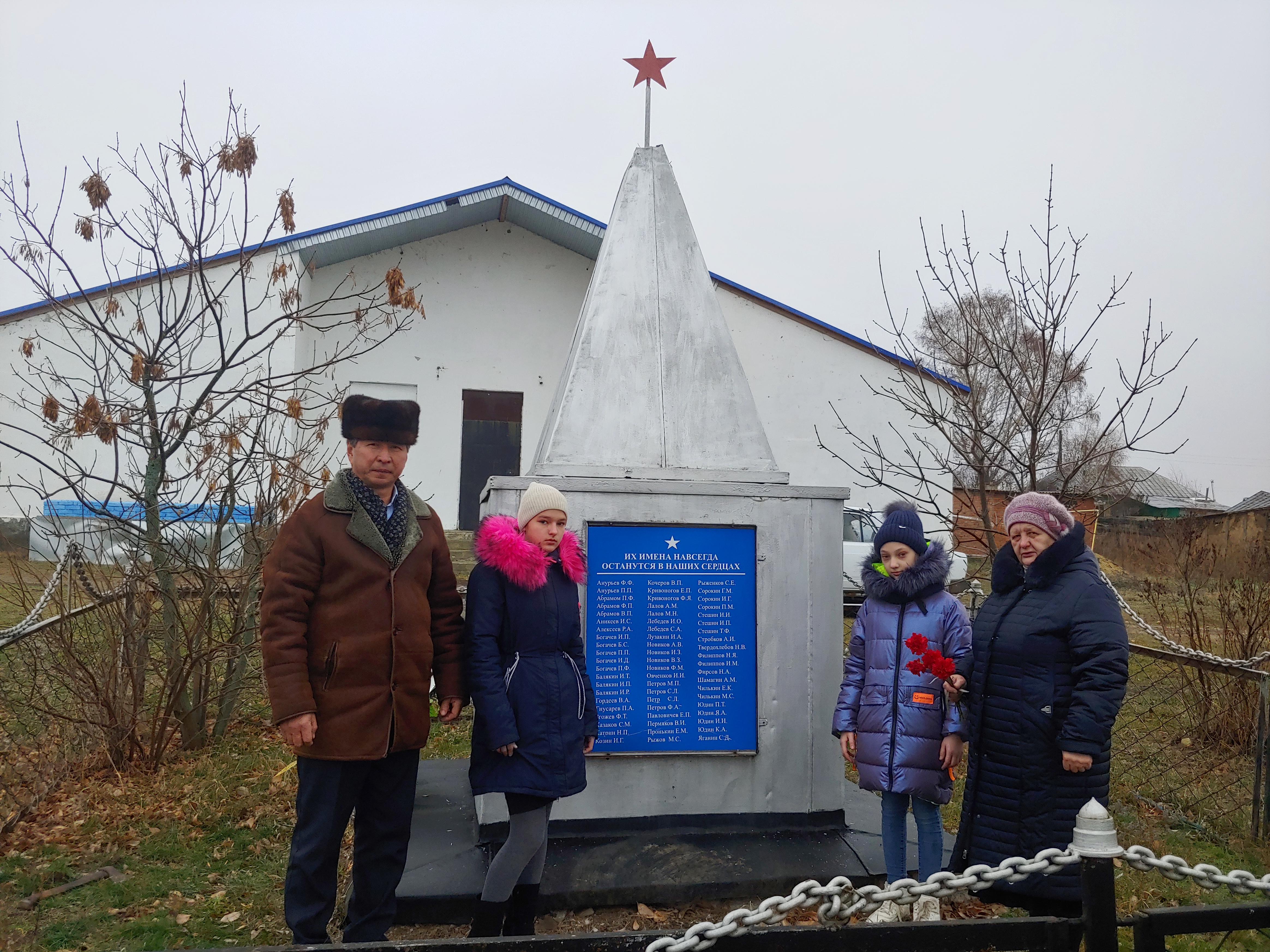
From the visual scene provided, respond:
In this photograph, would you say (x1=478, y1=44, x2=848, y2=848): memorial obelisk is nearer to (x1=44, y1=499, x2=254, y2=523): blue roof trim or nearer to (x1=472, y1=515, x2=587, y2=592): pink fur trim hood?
(x1=472, y1=515, x2=587, y2=592): pink fur trim hood

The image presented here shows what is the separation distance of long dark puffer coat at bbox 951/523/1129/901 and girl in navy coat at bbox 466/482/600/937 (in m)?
1.32

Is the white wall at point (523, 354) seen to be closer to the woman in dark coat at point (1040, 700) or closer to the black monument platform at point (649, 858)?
the black monument platform at point (649, 858)

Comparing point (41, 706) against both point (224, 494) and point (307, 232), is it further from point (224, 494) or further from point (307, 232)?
point (307, 232)

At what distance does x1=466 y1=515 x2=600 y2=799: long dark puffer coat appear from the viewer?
280 centimetres

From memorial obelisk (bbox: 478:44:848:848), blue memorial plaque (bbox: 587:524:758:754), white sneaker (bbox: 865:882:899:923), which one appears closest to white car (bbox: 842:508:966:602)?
memorial obelisk (bbox: 478:44:848:848)

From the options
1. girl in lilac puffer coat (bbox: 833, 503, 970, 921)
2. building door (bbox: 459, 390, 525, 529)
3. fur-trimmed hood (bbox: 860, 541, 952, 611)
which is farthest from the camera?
building door (bbox: 459, 390, 525, 529)

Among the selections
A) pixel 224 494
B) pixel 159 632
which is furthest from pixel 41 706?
pixel 224 494

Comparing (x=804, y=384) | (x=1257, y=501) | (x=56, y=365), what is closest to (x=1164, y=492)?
(x=1257, y=501)

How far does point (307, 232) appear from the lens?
44.5 feet

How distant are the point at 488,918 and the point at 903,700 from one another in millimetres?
1608

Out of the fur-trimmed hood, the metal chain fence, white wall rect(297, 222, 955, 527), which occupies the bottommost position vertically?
the metal chain fence

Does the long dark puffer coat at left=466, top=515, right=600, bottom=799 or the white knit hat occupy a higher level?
the white knit hat

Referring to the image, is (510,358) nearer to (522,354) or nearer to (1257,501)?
(522,354)

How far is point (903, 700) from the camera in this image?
10.5ft
